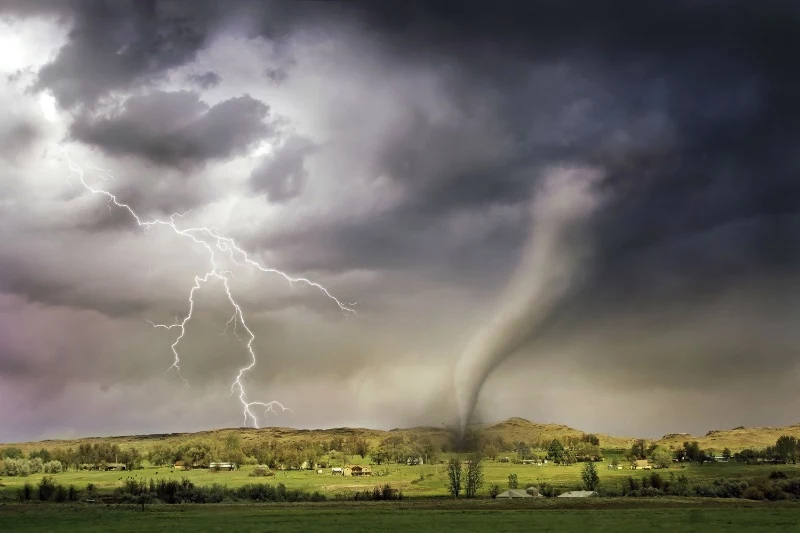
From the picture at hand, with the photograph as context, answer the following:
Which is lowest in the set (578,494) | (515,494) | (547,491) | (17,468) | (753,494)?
(753,494)

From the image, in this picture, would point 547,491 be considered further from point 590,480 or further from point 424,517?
point 424,517

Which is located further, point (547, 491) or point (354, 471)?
point (354, 471)

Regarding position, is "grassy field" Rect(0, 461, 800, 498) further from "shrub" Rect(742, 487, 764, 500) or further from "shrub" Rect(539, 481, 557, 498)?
"shrub" Rect(742, 487, 764, 500)

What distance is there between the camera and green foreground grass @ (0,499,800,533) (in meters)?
75.0

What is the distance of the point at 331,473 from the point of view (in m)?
200

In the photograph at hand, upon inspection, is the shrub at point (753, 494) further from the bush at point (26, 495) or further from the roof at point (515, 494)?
the bush at point (26, 495)

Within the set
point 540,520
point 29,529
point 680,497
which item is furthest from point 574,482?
point 29,529

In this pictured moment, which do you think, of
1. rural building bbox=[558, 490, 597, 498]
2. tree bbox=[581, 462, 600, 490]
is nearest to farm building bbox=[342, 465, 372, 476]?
tree bbox=[581, 462, 600, 490]

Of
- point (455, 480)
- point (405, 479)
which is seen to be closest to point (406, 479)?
point (405, 479)

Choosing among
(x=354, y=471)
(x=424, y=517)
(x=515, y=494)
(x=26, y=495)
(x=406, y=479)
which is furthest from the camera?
(x=354, y=471)

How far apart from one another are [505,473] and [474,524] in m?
117

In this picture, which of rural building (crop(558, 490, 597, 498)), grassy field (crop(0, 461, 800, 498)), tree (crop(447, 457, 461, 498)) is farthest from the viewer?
grassy field (crop(0, 461, 800, 498))

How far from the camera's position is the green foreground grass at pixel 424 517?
75000mm

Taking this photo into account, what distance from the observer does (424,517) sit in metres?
87.9
